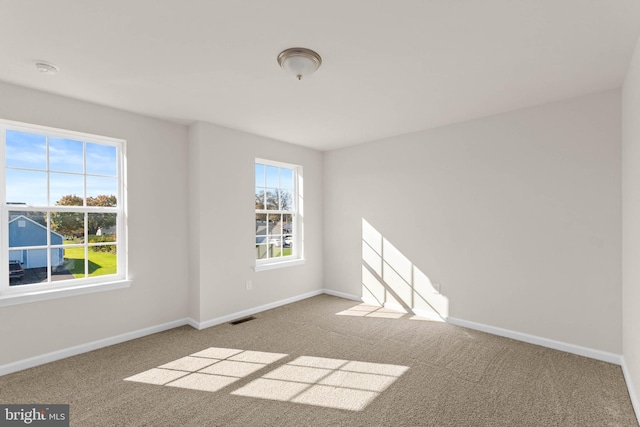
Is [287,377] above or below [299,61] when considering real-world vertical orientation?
below

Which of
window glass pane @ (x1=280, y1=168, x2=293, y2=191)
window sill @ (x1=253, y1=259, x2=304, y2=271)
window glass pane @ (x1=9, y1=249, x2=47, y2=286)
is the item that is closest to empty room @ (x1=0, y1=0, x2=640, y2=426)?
window glass pane @ (x1=9, y1=249, x2=47, y2=286)

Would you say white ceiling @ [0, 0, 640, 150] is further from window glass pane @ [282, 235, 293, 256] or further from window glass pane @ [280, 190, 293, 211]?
window glass pane @ [282, 235, 293, 256]

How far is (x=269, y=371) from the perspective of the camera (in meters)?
2.65

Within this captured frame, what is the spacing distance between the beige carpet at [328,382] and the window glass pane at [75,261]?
0.82 meters

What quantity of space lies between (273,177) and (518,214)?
3304 millimetres

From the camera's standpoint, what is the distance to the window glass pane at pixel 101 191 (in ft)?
10.5

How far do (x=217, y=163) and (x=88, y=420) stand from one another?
2740mm

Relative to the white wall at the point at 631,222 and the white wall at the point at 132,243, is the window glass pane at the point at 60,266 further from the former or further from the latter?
the white wall at the point at 631,222

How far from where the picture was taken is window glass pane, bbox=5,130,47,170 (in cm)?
276

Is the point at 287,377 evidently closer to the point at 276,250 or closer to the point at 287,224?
the point at 276,250

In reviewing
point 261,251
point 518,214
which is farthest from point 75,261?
point 518,214

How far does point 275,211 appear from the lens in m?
4.75

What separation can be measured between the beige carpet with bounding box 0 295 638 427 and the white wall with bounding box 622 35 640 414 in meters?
0.33

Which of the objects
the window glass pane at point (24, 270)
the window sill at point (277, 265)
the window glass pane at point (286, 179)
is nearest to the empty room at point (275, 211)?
the window glass pane at point (24, 270)
